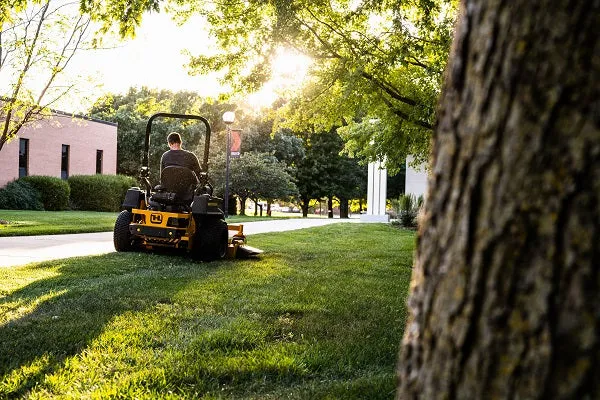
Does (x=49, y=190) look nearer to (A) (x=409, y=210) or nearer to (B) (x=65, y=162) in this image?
(B) (x=65, y=162)

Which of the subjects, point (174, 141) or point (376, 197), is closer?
point (174, 141)

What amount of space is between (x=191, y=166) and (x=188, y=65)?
2.06 metres

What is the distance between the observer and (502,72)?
1361 mm

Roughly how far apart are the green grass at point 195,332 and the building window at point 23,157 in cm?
2396

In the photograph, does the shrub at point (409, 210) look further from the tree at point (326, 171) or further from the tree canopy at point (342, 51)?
the tree at point (326, 171)

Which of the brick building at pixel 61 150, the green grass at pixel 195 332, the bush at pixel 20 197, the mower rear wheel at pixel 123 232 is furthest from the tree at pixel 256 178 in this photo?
the green grass at pixel 195 332

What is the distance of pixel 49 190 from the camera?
28.6 meters

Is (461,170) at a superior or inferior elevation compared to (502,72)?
inferior

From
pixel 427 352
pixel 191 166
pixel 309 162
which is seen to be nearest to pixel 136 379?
pixel 427 352

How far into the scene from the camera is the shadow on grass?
396 cm

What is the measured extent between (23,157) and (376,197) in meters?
17.3

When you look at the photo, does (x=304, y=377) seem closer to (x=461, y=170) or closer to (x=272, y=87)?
(x=461, y=170)

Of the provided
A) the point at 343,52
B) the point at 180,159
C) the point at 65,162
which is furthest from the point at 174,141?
the point at 65,162

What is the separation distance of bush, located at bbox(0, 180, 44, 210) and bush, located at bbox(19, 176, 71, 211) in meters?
0.36
